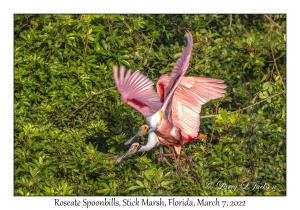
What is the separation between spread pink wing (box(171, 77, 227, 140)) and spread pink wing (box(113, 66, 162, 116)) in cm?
Answer: 16

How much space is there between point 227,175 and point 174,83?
0.89 meters

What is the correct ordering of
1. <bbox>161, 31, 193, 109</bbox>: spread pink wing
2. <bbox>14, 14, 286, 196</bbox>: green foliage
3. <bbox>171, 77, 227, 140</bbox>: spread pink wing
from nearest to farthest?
<bbox>161, 31, 193, 109</bbox>: spread pink wing
<bbox>171, 77, 227, 140</bbox>: spread pink wing
<bbox>14, 14, 286, 196</bbox>: green foliage

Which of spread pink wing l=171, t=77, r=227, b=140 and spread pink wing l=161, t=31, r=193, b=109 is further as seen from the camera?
spread pink wing l=171, t=77, r=227, b=140

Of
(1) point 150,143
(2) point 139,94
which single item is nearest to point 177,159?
(1) point 150,143

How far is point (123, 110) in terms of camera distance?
22.7 feet

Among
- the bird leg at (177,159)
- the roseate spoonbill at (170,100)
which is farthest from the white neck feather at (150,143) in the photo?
the bird leg at (177,159)

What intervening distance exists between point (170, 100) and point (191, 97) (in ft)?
0.56

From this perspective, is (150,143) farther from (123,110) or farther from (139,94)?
(123,110)

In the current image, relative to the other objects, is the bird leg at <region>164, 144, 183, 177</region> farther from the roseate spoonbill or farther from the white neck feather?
the white neck feather

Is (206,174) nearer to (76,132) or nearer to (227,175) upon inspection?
(227,175)

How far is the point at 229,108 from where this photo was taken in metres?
7.39

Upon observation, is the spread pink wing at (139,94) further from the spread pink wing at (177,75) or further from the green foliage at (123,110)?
the green foliage at (123,110)

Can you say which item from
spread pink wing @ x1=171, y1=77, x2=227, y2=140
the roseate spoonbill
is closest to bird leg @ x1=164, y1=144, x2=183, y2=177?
the roseate spoonbill

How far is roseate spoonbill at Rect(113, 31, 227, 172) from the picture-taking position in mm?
6344
